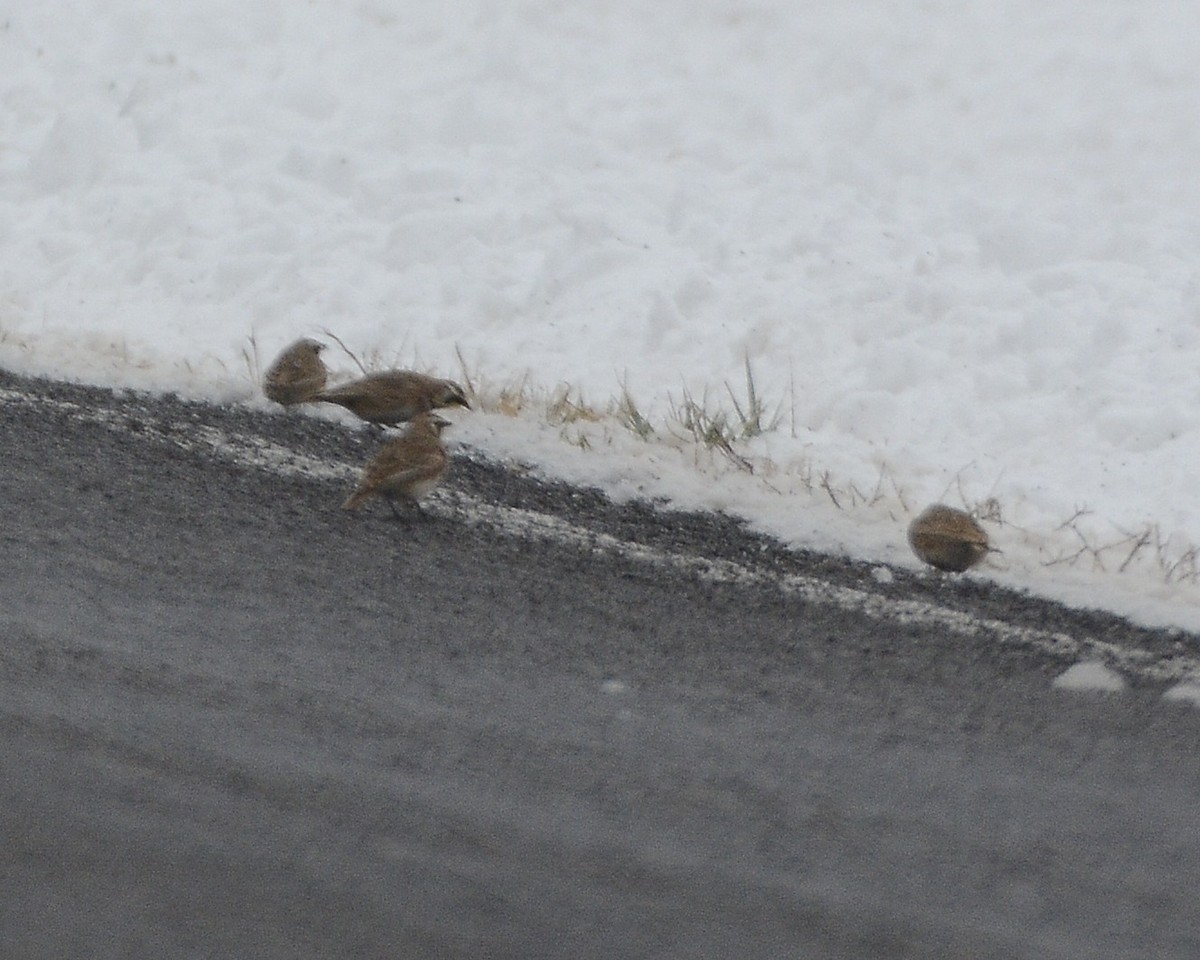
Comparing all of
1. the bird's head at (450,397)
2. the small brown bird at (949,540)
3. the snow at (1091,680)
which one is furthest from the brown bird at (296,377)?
the snow at (1091,680)

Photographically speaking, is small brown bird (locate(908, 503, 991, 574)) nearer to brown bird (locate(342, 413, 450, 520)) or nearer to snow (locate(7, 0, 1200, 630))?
snow (locate(7, 0, 1200, 630))

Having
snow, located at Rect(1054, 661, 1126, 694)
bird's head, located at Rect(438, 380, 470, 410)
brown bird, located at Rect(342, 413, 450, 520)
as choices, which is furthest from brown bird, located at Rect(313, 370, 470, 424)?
snow, located at Rect(1054, 661, 1126, 694)

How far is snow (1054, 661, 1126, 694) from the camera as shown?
4398 millimetres

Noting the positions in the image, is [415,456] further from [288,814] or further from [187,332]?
[187,332]

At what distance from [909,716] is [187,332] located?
18.5ft

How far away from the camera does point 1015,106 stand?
10.9m

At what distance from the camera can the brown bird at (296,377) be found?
6414mm

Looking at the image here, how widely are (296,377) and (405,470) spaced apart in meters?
1.33

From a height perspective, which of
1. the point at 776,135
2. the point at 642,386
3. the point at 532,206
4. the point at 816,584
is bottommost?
the point at 816,584

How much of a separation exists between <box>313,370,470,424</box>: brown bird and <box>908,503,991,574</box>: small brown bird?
1944 millimetres

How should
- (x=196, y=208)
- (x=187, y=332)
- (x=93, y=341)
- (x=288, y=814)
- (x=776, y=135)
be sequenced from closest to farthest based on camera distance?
1. (x=288, y=814)
2. (x=93, y=341)
3. (x=187, y=332)
4. (x=196, y=208)
5. (x=776, y=135)

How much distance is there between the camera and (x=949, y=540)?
5.11 m

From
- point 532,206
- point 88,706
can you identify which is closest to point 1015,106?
point 532,206

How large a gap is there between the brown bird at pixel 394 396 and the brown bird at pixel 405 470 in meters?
0.73
